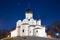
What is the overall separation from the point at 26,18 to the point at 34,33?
360cm

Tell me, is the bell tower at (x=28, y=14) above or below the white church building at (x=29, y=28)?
above

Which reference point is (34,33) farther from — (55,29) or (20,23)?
(55,29)

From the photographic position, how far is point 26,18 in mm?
44031

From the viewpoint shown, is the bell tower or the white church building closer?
the white church building

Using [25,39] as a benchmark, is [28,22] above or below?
above

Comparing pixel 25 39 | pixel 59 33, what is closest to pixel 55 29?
pixel 59 33

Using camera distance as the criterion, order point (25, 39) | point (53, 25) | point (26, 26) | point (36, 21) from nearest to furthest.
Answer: point (25, 39)
point (26, 26)
point (36, 21)
point (53, 25)

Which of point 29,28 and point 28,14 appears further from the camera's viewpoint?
point 28,14

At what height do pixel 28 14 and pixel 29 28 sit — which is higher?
pixel 28 14

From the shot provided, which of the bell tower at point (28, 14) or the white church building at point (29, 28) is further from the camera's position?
the bell tower at point (28, 14)

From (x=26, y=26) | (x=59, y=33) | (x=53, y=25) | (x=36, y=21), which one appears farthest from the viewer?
(x=53, y=25)

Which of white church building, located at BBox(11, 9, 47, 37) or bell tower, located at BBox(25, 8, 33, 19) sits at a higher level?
bell tower, located at BBox(25, 8, 33, 19)

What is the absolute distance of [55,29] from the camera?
187 ft

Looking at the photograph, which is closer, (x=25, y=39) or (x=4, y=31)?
(x=25, y=39)
